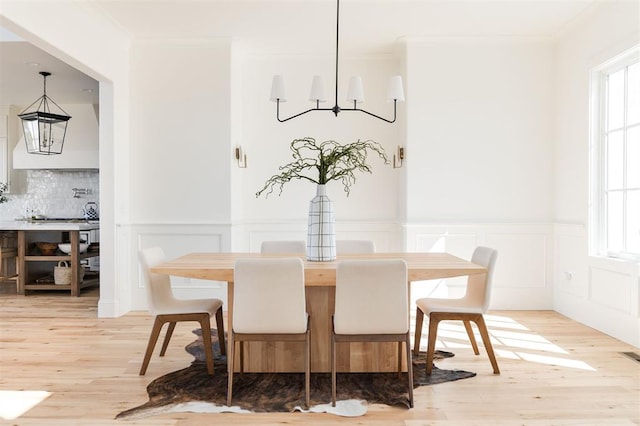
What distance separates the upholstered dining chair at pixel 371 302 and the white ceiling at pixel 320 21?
2.51m

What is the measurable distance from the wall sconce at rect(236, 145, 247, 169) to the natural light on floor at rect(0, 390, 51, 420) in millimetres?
2820

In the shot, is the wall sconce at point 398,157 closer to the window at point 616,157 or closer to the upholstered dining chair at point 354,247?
the upholstered dining chair at point 354,247

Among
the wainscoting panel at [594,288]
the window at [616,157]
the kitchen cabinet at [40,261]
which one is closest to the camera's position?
the wainscoting panel at [594,288]

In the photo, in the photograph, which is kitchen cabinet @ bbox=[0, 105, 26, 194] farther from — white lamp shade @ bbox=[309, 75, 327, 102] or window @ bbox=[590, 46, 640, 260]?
window @ bbox=[590, 46, 640, 260]

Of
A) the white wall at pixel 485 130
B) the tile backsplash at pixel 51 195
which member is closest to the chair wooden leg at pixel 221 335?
the white wall at pixel 485 130

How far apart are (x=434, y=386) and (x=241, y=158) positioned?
314 centimetres

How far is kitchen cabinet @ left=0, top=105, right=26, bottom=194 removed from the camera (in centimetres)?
692

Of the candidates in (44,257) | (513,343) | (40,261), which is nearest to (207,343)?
(513,343)

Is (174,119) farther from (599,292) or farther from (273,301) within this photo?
(599,292)

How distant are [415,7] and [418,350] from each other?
2.84m

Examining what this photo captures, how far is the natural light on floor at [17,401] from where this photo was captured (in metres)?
2.37

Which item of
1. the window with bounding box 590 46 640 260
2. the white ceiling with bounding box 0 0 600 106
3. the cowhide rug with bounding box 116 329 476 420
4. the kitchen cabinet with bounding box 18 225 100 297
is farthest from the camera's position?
the kitchen cabinet with bounding box 18 225 100 297

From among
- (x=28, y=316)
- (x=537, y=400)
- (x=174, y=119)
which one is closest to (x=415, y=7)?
(x=174, y=119)

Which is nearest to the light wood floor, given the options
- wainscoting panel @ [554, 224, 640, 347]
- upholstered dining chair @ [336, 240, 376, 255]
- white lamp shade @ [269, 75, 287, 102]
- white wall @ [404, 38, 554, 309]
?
wainscoting panel @ [554, 224, 640, 347]
